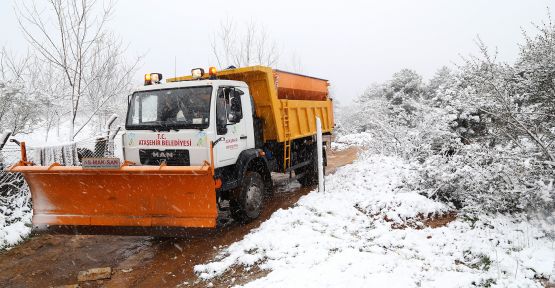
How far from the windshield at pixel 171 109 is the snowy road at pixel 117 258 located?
190 centimetres

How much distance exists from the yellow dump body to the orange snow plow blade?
254 cm

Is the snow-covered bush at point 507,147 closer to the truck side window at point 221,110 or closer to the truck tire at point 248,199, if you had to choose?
the truck tire at point 248,199

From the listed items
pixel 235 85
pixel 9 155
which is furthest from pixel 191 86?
pixel 9 155

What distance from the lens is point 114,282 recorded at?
4.63 metres

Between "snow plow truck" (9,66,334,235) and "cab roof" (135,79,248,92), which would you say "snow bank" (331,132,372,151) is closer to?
"snow plow truck" (9,66,334,235)

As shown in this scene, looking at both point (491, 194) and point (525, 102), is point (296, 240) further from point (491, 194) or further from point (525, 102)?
point (525, 102)

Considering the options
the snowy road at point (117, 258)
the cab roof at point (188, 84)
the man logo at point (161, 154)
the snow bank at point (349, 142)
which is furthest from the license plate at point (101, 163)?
the snow bank at point (349, 142)

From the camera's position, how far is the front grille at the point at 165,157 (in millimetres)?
5673

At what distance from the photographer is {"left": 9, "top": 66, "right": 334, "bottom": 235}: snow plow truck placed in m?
5.11

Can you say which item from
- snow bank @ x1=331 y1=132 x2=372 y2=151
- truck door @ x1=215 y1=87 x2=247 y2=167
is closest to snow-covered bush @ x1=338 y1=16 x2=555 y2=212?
truck door @ x1=215 y1=87 x2=247 y2=167

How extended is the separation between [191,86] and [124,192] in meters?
1.99

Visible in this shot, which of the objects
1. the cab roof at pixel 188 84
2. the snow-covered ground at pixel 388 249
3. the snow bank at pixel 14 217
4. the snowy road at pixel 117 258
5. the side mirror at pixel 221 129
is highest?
the cab roof at pixel 188 84

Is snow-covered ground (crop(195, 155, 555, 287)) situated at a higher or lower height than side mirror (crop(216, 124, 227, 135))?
lower

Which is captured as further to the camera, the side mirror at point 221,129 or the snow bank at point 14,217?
the snow bank at point 14,217
